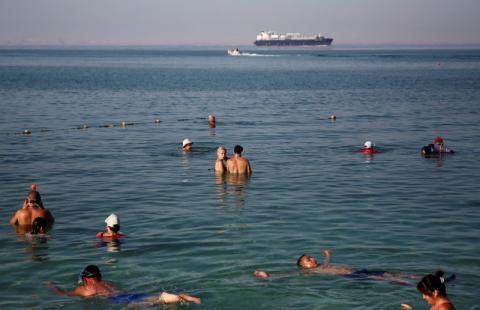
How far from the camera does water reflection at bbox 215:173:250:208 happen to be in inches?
905

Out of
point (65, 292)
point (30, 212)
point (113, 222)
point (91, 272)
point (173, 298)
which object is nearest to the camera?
point (173, 298)

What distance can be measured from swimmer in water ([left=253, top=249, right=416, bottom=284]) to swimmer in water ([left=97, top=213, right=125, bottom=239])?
A: 4.43 metres

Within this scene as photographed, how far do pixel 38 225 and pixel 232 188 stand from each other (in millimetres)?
8652

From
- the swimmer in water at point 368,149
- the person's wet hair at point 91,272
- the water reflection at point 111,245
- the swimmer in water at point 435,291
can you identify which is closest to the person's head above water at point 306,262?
the person's wet hair at point 91,272

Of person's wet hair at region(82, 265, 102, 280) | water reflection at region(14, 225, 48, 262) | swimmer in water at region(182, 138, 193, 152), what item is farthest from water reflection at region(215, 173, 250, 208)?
person's wet hair at region(82, 265, 102, 280)

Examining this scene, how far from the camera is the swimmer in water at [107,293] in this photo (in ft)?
44.0

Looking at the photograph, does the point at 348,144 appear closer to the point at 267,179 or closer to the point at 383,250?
the point at 267,179

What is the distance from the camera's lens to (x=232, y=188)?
2498 cm

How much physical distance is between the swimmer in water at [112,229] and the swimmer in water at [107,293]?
3.42 m

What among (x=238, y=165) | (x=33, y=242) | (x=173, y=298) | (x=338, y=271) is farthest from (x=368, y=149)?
(x=173, y=298)

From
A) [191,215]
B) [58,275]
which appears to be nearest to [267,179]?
[191,215]

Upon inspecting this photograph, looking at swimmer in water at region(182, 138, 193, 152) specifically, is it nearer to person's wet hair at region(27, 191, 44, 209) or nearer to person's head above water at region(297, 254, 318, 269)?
person's wet hair at region(27, 191, 44, 209)

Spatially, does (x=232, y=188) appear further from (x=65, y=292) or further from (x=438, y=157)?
(x=438, y=157)

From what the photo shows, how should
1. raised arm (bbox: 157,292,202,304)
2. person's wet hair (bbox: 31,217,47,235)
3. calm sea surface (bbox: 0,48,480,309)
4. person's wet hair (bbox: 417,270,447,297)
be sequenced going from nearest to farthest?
person's wet hair (bbox: 417,270,447,297) → raised arm (bbox: 157,292,202,304) → calm sea surface (bbox: 0,48,480,309) → person's wet hair (bbox: 31,217,47,235)
